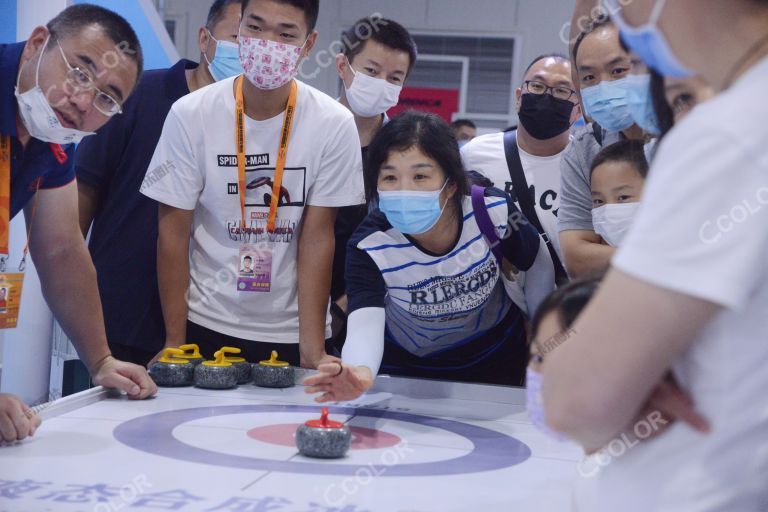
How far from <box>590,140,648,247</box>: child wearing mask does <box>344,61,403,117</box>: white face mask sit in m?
1.10

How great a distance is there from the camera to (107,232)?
298 centimetres

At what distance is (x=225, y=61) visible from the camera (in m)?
3.14

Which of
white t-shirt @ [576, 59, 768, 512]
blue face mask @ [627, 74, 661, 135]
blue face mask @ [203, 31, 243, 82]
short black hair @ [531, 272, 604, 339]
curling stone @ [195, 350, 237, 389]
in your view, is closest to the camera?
white t-shirt @ [576, 59, 768, 512]

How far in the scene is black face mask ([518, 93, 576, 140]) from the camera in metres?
3.09

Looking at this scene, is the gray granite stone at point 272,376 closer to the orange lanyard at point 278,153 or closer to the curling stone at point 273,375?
the curling stone at point 273,375

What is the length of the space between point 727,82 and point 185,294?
6.73ft

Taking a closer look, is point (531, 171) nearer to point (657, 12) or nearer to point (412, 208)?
point (412, 208)

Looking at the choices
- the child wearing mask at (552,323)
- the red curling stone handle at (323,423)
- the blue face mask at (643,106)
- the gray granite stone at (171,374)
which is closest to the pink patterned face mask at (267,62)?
the gray granite stone at (171,374)

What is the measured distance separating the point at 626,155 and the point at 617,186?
3.9 inches

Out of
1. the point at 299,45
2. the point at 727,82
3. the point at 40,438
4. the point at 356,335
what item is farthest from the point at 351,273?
the point at 727,82

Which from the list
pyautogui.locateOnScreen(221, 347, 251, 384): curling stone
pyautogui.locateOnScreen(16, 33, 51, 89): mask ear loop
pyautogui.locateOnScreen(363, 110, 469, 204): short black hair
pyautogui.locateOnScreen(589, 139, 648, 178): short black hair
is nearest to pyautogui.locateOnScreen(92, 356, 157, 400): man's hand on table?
pyautogui.locateOnScreen(221, 347, 251, 384): curling stone

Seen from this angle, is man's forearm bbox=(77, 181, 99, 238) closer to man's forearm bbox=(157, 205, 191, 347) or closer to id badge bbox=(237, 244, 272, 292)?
man's forearm bbox=(157, 205, 191, 347)

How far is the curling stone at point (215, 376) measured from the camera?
2.19m

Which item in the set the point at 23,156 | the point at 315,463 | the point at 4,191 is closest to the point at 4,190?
the point at 4,191
